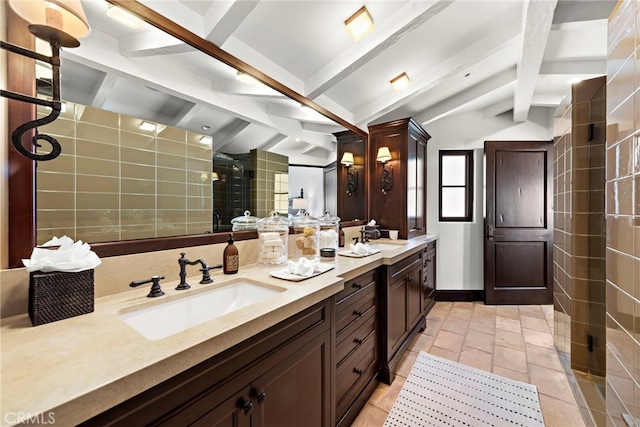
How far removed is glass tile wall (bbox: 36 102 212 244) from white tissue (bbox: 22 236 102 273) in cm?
14

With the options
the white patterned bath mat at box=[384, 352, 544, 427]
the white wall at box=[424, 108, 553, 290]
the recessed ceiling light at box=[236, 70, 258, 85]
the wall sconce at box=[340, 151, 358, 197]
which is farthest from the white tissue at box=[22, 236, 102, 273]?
the white wall at box=[424, 108, 553, 290]

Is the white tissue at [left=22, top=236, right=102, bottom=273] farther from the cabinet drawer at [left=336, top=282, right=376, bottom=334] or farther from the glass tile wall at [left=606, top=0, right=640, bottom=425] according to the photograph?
the glass tile wall at [left=606, top=0, right=640, bottom=425]

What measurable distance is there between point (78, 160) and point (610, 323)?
223 cm

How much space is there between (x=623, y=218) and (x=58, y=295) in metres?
2.00

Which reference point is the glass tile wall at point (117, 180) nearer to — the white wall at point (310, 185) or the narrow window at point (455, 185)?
the white wall at point (310, 185)

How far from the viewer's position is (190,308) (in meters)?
1.11

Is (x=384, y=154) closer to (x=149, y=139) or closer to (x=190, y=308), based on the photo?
(x=149, y=139)

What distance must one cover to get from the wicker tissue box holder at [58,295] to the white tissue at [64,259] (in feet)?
0.08

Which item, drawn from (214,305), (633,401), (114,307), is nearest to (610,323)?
(633,401)

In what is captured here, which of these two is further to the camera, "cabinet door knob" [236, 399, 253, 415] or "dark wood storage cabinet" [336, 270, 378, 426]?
"dark wood storage cabinet" [336, 270, 378, 426]

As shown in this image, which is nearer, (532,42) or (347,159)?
(532,42)

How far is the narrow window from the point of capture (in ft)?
12.4

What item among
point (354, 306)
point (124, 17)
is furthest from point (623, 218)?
point (124, 17)

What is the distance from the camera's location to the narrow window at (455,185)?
377 cm
